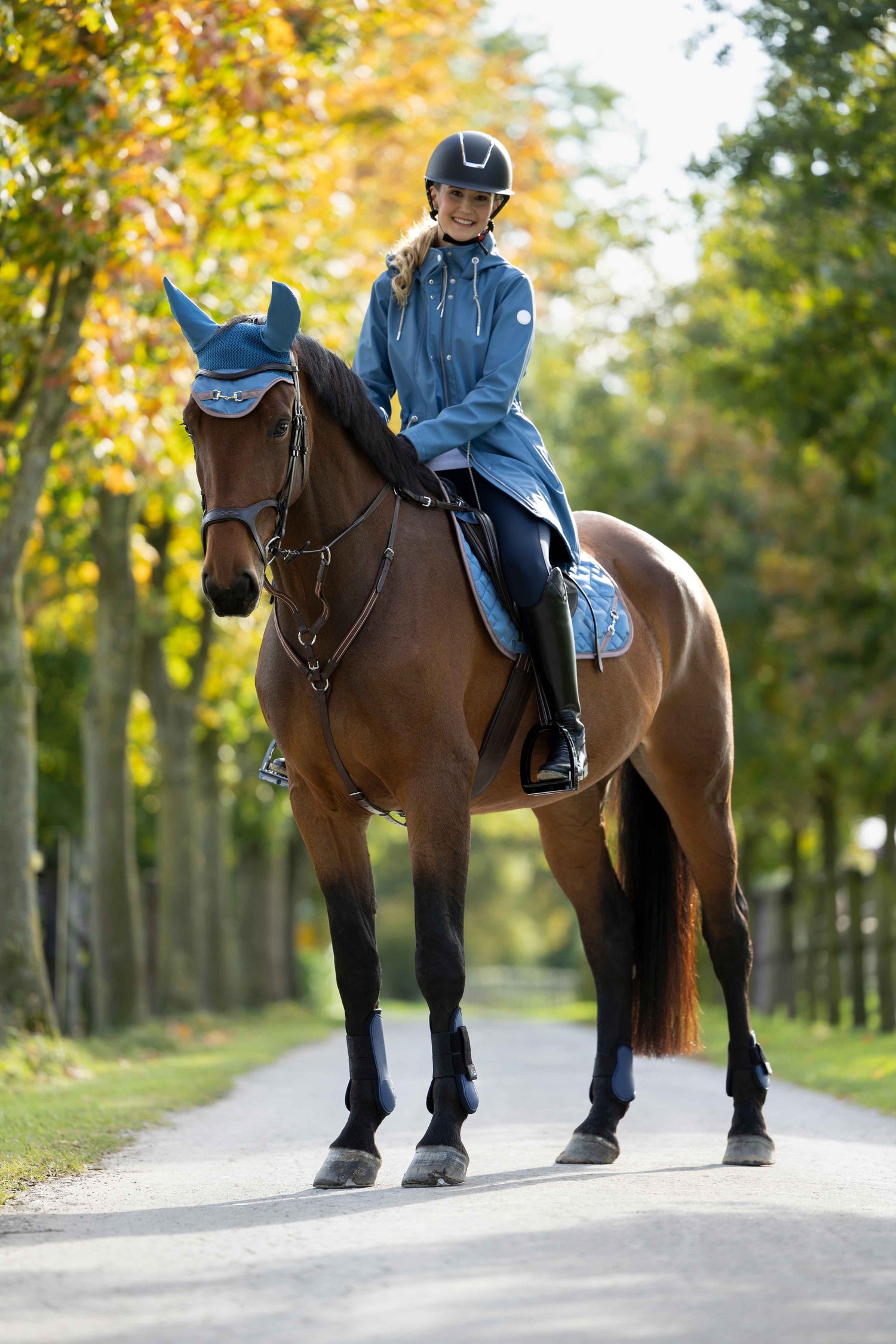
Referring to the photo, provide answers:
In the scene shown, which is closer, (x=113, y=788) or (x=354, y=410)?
(x=354, y=410)

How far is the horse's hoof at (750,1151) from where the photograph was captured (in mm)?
6977

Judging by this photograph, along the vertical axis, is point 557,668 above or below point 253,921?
above


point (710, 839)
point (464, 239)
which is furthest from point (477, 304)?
point (710, 839)

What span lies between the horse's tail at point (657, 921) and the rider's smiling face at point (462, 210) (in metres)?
2.83

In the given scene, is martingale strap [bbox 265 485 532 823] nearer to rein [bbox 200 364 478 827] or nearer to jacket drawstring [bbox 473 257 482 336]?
rein [bbox 200 364 478 827]

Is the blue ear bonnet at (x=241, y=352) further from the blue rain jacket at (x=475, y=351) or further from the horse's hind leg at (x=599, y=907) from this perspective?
the horse's hind leg at (x=599, y=907)

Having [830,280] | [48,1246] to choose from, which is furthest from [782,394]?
[48,1246]

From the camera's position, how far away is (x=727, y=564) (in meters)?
23.9

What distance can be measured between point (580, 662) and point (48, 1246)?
11.1ft

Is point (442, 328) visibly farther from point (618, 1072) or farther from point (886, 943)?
point (886, 943)

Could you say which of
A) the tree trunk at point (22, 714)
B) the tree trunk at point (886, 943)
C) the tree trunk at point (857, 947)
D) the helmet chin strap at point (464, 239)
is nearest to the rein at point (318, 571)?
the helmet chin strap at point (464, 239)

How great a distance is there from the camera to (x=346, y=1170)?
19.9 feet

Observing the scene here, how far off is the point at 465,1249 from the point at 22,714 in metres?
9.59

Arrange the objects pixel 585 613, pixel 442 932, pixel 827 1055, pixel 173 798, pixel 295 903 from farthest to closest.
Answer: pixel 295 903, pixel 173 798, pixel 827 1055, pixel 585 613, pixel 442 932
